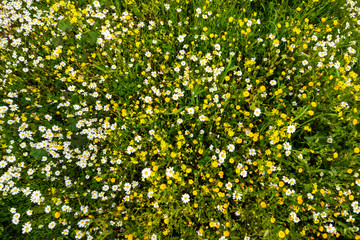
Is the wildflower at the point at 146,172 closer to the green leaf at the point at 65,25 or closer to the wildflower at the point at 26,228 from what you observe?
the wildflower at the point at 26,228

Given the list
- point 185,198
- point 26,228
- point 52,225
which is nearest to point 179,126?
point 185,198

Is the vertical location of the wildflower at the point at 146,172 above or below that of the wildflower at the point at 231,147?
above

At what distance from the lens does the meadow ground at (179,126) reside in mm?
2359

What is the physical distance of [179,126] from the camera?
9.16ft

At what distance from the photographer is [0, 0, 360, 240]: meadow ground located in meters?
2.36

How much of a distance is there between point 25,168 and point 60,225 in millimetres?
909

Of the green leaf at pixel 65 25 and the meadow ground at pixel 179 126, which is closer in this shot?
the meadow ground at pixel 179 126

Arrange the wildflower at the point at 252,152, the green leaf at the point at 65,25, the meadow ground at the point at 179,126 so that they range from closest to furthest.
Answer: the meadow ground at the point at 179,126
the wildflower at the point at 252,152
the green leaf at the point at 65,25

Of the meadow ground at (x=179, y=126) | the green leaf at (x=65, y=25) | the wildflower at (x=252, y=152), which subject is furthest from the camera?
the green leaf at (x=65, y=25)

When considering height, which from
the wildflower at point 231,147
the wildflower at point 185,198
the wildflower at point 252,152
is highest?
the wildflower at point 231,147

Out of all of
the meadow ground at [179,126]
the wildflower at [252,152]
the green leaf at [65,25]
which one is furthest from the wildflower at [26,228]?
the green leaf at [65,25]

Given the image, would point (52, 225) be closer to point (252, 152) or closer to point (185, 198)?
point (185, 198)

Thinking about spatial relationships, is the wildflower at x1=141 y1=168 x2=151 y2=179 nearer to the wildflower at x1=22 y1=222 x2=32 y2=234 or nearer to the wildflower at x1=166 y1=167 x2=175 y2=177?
the wildflower at x1=166 y1=167 x2=175 y2=177

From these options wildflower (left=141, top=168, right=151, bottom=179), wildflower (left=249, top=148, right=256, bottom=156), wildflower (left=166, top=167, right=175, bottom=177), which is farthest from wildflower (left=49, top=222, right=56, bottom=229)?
wildflower (left=249, top=148, right=256, bottom=156)
